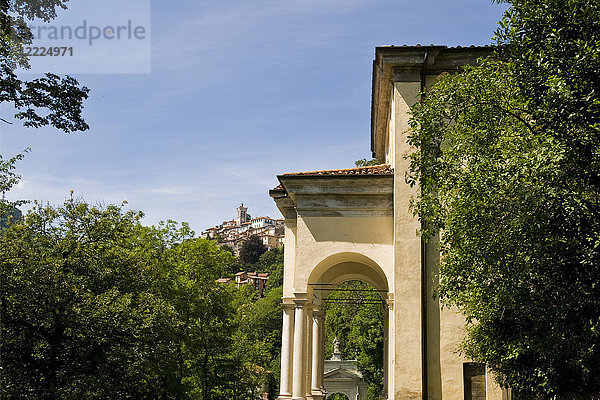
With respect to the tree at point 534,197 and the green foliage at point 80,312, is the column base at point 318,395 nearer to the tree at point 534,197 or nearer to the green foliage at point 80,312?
the green foliage at point 80,312

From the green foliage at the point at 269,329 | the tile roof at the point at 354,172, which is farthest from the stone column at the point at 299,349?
the green foliage at the point at 269,329

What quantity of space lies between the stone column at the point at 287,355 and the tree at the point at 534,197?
27.8 ft

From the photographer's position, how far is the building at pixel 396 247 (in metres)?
12.7

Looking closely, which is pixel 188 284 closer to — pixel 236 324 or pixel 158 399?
pixel 236 324

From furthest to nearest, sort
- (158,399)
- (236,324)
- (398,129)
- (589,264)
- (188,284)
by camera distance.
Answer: (236,324) → (188,284) → (158,399) → (398,129) → (589,264)

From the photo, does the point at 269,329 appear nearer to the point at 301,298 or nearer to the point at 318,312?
the point at 318,312

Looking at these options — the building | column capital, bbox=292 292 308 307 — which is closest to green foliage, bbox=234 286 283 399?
column capital, bbox=292 292 308 307

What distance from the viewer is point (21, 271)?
1589 cm

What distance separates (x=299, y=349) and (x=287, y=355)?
237cm

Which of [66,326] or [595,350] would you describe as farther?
[66,326]

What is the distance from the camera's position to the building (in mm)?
12680

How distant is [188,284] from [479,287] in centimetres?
2033

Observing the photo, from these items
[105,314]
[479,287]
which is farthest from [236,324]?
[479,287]

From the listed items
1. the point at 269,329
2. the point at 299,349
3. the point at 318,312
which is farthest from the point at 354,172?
the point at 269,329
